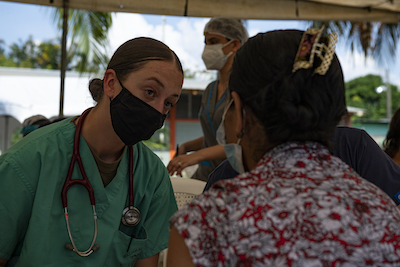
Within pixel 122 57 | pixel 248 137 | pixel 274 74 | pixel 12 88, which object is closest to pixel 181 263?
pixel 248 137

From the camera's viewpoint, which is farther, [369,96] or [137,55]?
[369,96]

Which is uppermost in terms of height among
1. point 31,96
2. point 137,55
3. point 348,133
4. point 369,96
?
point 137,55

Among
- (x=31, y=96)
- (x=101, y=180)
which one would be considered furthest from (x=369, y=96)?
(x=101, y=180)

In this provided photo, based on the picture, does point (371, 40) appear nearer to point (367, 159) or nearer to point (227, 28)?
point (227, 28)

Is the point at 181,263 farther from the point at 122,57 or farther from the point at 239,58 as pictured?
the point at 122,57

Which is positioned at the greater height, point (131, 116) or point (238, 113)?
point (238, 113)

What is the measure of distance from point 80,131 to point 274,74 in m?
0.81

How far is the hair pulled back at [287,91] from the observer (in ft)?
2.69

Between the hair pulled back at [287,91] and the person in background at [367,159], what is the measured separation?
1.65ft

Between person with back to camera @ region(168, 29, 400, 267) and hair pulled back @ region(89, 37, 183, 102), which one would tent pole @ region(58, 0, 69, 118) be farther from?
person with back to camera @ region(168, 29, 400, 267)

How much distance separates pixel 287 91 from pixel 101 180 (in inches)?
32.0

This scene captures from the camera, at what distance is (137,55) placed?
1.35 metres

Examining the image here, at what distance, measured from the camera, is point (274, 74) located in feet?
2.72

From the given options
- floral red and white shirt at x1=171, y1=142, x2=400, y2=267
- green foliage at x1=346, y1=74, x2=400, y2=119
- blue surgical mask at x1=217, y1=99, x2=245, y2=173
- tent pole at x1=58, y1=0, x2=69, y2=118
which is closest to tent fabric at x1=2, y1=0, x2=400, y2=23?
tent pole at x1=58, y1=0, x2=69, y2=118
